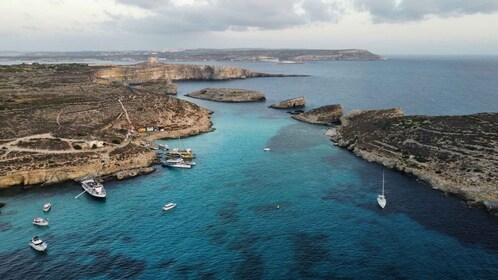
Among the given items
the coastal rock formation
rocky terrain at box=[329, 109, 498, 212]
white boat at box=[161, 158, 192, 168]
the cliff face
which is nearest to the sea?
white boat at box=[161, 158, 192, 168]

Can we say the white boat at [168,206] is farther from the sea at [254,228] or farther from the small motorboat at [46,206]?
the small motorboat at [46,206]

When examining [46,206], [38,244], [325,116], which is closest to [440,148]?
[325,116]

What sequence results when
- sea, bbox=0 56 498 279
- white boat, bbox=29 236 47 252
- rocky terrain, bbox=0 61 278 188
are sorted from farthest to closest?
1. rocky terrain, bbox=0 61 278 188
2. white boat, bbox=29 236 47 252
3. sea, bbox=0 56 498 279

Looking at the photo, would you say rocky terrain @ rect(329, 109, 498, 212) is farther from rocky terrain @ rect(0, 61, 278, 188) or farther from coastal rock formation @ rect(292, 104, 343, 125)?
rocky terrain @ rect(0, 61, 278, 188)

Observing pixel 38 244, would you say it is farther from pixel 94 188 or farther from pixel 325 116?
pixel 325 116

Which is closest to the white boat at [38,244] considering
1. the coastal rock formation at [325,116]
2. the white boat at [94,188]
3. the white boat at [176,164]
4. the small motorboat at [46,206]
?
the small motorboat at [46,206]

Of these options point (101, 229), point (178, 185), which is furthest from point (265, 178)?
point (101, 229)

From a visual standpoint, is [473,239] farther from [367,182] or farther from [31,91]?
[31,91]
